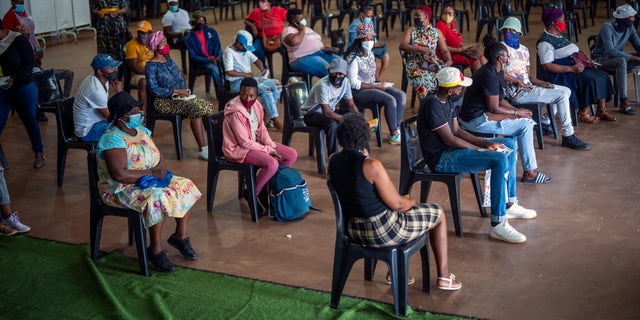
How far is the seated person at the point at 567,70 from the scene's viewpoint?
8727 mm

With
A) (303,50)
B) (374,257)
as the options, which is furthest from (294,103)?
(374,257)

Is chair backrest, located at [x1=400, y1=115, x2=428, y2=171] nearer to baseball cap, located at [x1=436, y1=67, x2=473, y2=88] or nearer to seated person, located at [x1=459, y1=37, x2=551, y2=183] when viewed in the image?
baseball cap, located at [x1=436, y1=67, x2=473, y2=88]

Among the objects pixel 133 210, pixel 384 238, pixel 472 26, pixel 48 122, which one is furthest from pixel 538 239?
pixel 472 26

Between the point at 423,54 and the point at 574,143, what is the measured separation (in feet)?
5.99

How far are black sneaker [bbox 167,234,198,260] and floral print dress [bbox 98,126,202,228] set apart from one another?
267mm

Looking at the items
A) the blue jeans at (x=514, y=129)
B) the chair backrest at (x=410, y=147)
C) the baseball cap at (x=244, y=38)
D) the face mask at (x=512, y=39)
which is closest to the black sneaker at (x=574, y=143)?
the face mask at (x=512, y=39)

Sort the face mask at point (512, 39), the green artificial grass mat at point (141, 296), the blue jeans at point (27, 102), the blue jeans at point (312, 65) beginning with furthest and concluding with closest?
the blue jeans at point (312, 65) < the face mask at point (512, 39) < the blue jeans at point (27, 102) < the green artificial grass mat at point (141, 296)

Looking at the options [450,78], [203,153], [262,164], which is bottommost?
[203,153]

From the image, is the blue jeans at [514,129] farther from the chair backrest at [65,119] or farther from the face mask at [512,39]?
the chair backrest at [65,119]

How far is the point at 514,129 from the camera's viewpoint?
724cm

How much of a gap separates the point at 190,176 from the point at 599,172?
3.55 meters

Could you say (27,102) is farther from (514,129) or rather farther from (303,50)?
(514,129)

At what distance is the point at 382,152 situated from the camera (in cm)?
838

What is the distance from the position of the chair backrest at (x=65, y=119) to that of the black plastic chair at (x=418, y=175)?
3018mm
